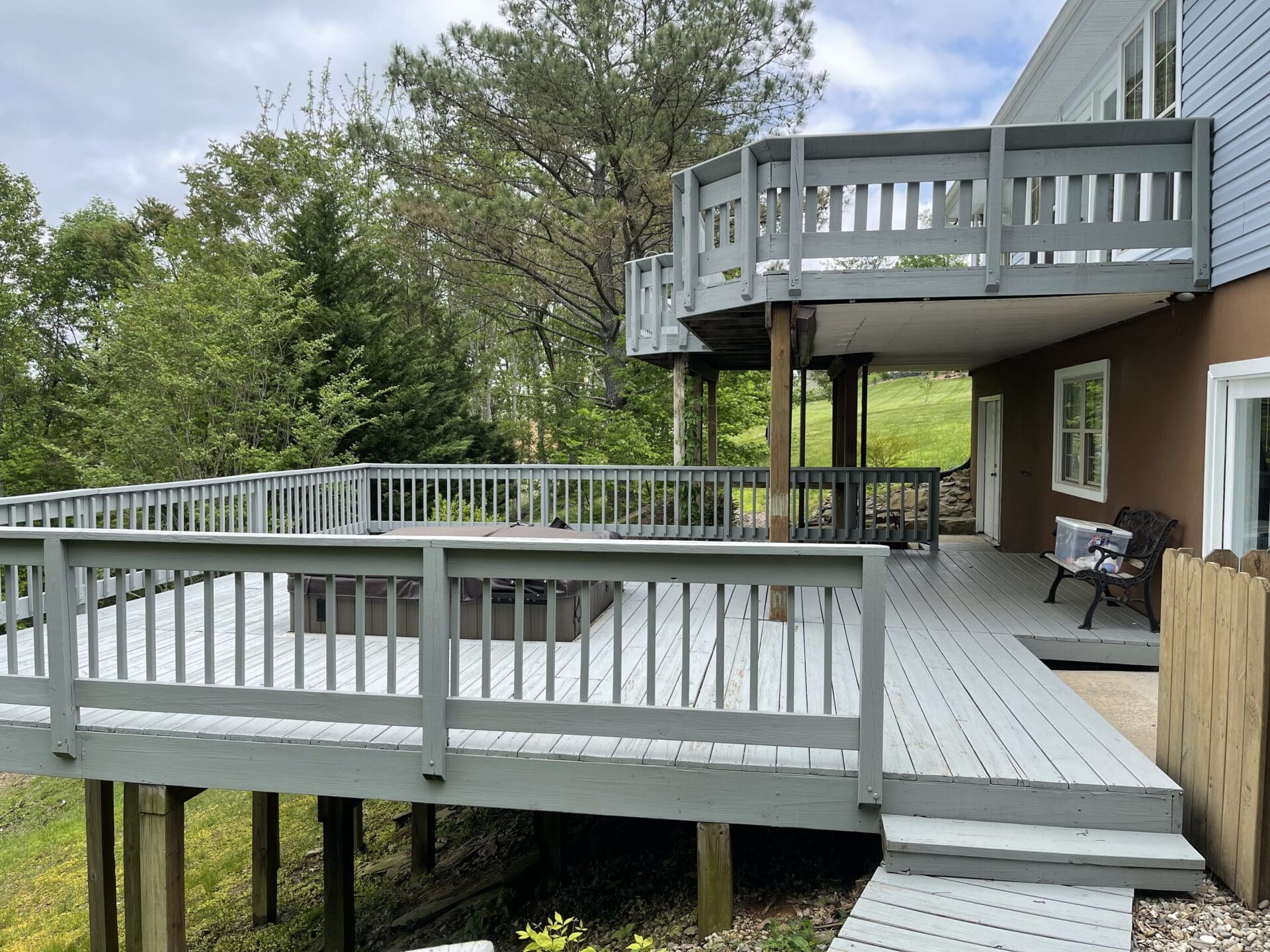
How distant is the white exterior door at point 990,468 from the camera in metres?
11.1

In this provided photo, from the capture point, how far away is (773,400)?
556 cm

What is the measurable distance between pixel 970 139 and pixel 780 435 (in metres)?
2.26

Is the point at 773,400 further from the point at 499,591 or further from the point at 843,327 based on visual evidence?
the point at 499,591

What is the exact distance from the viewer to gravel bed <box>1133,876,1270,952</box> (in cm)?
246

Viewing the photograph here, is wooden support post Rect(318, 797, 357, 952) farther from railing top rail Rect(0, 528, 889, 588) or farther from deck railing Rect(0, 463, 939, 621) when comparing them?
deck railing Rect(0, 463, 939, 621)

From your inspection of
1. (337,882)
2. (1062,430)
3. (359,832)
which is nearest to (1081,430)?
(1062,430)

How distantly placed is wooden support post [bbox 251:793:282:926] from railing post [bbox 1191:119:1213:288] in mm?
7188

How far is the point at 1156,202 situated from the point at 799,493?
16.3 ft

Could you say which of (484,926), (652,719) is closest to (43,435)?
(484,926)

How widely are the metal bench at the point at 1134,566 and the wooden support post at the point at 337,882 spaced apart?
5.01 meters

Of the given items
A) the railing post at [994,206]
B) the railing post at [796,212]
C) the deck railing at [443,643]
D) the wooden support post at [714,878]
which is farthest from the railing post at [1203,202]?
the wooden support post at [714,878]

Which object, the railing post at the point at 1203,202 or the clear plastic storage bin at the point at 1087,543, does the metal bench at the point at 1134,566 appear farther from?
the railing post at the point at 1203,202

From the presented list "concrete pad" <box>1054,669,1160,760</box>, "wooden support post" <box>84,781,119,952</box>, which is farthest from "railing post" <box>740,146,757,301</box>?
"wooden support post" <box>84,781,119,952</box>

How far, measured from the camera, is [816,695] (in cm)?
404
